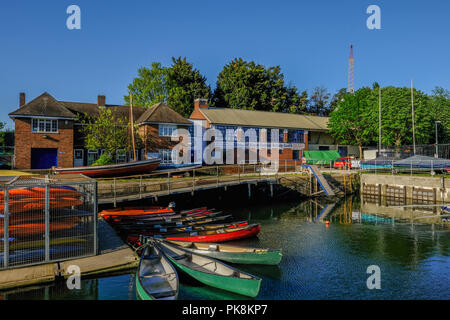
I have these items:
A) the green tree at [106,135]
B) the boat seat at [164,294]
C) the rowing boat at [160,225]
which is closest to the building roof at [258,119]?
the green tree at [106,135]

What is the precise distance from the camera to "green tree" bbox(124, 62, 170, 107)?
57519 millimetres

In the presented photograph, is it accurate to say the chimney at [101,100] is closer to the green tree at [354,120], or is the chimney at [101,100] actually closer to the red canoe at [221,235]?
the red canoe at [221,235]

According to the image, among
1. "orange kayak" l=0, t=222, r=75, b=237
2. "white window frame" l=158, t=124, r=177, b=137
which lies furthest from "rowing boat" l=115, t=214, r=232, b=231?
"white window frame" l=158, t=124, r=177, b=137

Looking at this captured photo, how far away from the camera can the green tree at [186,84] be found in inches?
2331

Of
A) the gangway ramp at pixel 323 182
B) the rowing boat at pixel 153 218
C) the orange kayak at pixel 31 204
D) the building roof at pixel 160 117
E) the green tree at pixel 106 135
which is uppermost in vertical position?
the building roof at pixel 160 117

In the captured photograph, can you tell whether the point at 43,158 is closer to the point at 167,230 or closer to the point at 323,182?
the point at 167,230

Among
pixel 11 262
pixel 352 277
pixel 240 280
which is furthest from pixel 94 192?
pixel 352 277

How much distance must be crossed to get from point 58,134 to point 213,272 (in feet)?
94.0

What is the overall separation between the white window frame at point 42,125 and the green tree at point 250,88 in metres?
35.4

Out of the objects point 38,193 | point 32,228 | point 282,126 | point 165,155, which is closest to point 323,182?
point 282,126

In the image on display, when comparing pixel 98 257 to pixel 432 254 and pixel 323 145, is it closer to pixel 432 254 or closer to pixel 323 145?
pixel 432 254

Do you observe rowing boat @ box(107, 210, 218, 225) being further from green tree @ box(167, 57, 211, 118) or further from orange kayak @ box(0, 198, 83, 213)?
green tree @ box(167, 57, 211, 118)

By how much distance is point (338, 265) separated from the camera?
14.4 metres
